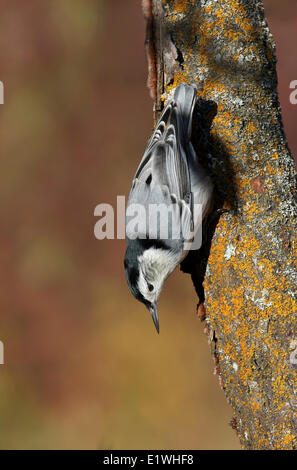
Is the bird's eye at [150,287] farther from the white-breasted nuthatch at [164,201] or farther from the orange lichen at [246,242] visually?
the orange lichen at [246,242]

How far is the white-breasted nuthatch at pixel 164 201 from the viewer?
2084 mm

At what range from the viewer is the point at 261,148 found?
187 cm

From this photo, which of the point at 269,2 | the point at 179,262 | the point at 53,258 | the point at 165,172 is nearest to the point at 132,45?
the point at 269,2

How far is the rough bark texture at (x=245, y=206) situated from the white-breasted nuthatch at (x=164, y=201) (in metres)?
0.10

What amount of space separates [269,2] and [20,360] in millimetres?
3283

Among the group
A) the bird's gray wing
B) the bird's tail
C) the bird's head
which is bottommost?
the bird's head

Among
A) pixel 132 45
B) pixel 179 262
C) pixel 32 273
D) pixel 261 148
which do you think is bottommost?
pixel 32 273

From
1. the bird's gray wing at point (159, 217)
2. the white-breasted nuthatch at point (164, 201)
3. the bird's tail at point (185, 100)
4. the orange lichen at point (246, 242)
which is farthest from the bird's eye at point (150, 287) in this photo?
the bird's tail at point (185, 100)

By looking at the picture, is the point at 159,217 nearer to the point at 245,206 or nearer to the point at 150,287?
the point at 150,287

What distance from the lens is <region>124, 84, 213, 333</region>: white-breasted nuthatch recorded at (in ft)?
6.84

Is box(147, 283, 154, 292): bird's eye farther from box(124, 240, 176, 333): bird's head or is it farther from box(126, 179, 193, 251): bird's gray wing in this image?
box(126, 179, 193, 251): bird's gray wing

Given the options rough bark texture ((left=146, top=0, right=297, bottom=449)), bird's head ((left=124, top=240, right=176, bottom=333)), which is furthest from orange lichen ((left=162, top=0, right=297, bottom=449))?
bird's head ((left=124, top=240, right=176, bottom=333))

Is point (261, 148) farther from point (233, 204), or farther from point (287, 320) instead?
point (287, 320)

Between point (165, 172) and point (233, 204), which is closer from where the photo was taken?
point (233, 204)
